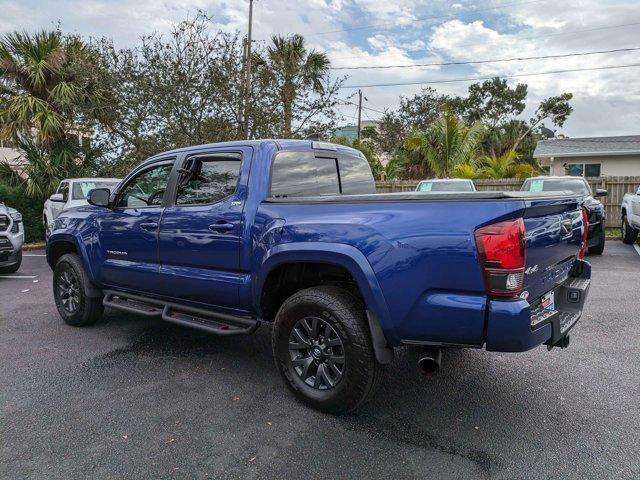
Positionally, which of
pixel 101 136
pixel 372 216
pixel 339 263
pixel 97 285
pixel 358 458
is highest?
pixel 101 136

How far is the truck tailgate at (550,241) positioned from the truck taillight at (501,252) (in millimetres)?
139

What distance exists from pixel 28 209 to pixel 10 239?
648 cm

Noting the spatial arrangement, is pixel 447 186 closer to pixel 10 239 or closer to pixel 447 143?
pixel 447 143

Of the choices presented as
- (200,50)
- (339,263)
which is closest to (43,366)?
(339,263)

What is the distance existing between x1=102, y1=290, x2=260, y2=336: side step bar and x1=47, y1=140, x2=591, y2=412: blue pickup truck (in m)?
A: 0.02

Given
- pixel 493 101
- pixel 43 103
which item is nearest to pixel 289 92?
pixel 43 103

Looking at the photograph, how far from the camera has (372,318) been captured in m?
3.19

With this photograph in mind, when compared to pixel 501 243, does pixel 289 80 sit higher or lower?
higher

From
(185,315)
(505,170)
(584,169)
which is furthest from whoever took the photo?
(584,169)

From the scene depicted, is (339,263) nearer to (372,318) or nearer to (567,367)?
(372,318)

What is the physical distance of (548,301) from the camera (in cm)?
329

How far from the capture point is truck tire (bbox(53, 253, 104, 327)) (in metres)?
5.39

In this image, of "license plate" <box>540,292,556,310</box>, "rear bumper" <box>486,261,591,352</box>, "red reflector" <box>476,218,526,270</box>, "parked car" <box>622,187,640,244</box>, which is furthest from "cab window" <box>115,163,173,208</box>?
"parked car" <box>622,187,640,244</box>

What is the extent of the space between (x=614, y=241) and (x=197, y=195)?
1209cm
